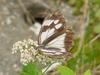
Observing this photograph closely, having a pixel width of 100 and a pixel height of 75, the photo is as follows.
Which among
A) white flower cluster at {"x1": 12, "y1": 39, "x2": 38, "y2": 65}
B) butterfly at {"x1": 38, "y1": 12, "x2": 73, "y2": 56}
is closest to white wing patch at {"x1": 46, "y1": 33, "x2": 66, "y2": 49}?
butterfly at {"x1": 38, "y1": 12, "x2": 73, "y2": 56}

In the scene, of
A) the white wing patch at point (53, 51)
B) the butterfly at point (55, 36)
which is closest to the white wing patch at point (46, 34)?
the butterfly at point (55, 36)

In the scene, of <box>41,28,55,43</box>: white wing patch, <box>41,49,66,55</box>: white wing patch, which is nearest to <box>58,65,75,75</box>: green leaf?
<box>41,49,66,55</box>: white wing patch

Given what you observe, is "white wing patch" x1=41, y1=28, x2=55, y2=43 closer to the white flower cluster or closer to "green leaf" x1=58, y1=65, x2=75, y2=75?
the white flower cluster

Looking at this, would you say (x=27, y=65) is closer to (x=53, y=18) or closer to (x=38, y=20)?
(x=53, y=18)

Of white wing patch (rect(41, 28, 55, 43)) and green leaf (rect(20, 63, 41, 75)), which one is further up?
white wing patch (rect(41, 28, 55, 43))

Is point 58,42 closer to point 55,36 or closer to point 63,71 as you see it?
point 55,36

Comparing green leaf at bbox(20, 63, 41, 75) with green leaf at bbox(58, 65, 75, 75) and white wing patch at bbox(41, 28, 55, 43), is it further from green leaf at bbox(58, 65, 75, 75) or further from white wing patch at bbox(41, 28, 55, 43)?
white wing patch at bbox(41, 28, 55, 43)

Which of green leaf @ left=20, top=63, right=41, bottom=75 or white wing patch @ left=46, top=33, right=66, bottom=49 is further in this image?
white wing patch @ left=46, top=33, right=66, bottom=49

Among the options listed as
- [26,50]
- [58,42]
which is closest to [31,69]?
[26,50]

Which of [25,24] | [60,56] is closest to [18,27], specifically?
[25,24]

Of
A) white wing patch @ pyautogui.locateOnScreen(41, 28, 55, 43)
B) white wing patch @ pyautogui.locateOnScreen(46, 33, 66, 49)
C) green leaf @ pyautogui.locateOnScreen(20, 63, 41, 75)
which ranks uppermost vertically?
white wing patch @ pyautogui.locateOnScreen(41, 28, 55, 43)
